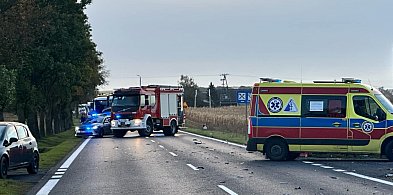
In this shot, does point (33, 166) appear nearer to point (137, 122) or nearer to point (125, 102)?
point (137, 122)

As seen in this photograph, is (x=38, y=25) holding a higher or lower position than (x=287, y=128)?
higher

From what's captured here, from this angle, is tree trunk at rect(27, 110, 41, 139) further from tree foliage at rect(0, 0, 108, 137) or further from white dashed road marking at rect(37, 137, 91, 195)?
white dashed road marking at rect(37, 137, 91, 195)

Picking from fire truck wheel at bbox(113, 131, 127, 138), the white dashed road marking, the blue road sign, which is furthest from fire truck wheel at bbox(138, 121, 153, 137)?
the white dashed road marking

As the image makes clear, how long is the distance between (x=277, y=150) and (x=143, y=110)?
2348cm

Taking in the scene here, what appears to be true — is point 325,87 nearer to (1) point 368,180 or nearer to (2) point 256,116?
(2) point 256,116

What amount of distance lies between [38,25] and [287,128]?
17896 millimetres

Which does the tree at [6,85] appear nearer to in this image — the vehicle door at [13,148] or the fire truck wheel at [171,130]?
the vehicle door at [13,148]

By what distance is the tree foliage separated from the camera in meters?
35.2

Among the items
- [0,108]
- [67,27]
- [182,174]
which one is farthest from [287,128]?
[67,27]

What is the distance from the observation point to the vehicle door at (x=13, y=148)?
784 inches

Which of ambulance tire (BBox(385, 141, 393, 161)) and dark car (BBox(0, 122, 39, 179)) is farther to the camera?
ambulance tire (BBox(385, 141, 393, 161))

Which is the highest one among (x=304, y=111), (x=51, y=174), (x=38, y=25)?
(x=38, y=25)

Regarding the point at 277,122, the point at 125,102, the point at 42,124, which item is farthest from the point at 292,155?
the point at 42,124

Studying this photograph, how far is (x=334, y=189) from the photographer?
1616cm
